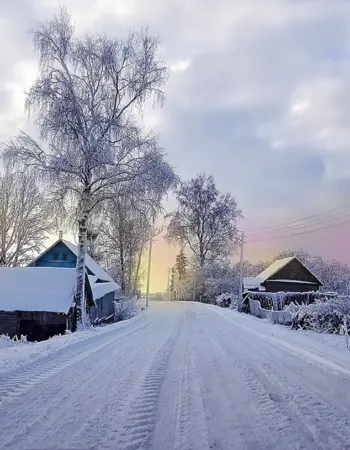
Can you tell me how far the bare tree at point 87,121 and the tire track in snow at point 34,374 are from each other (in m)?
10.2

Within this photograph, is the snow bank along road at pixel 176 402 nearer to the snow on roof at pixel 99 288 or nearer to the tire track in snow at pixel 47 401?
the tire track in snow at pixel 47 401

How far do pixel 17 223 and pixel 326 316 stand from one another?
2800 centimetres

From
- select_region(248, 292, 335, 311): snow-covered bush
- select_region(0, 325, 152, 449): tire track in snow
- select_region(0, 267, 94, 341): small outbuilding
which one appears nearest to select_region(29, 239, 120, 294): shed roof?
select_region(0, 267, 94, 341): small outbuilding

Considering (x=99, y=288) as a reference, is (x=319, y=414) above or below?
below

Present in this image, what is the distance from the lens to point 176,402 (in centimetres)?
544

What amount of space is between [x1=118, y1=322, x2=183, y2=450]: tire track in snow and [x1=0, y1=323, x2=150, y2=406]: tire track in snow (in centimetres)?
162

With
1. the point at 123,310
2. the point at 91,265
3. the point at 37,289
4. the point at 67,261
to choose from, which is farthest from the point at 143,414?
the point at 67,261

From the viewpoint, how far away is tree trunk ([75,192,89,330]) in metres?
20.0

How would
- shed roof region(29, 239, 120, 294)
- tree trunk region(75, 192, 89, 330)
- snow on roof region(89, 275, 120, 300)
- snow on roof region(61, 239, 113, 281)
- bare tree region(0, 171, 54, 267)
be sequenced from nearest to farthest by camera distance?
tree trunk region(75, 192, 89, 330) < snow on roof region(89, 275, 120, 300) < shed roof region(29, 239, 120, 294) < snow on roof region(61, 239, 113, 281) < bare tree region(0, 171, 54, 267)

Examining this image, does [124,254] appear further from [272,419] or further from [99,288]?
[272,419]

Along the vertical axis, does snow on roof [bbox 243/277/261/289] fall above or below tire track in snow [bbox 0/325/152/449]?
above

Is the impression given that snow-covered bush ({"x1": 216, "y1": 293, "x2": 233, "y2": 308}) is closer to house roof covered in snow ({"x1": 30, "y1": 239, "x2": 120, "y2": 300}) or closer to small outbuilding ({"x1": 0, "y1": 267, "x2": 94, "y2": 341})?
house roof covered in snow ({"x1": 30, "y1": 239, "x2": 120, "y2": 300})

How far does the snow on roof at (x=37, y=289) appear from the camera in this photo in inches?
869

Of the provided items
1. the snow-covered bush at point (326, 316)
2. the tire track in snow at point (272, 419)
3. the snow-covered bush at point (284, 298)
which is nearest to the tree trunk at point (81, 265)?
the snow-covered bush at point (326, 316)
